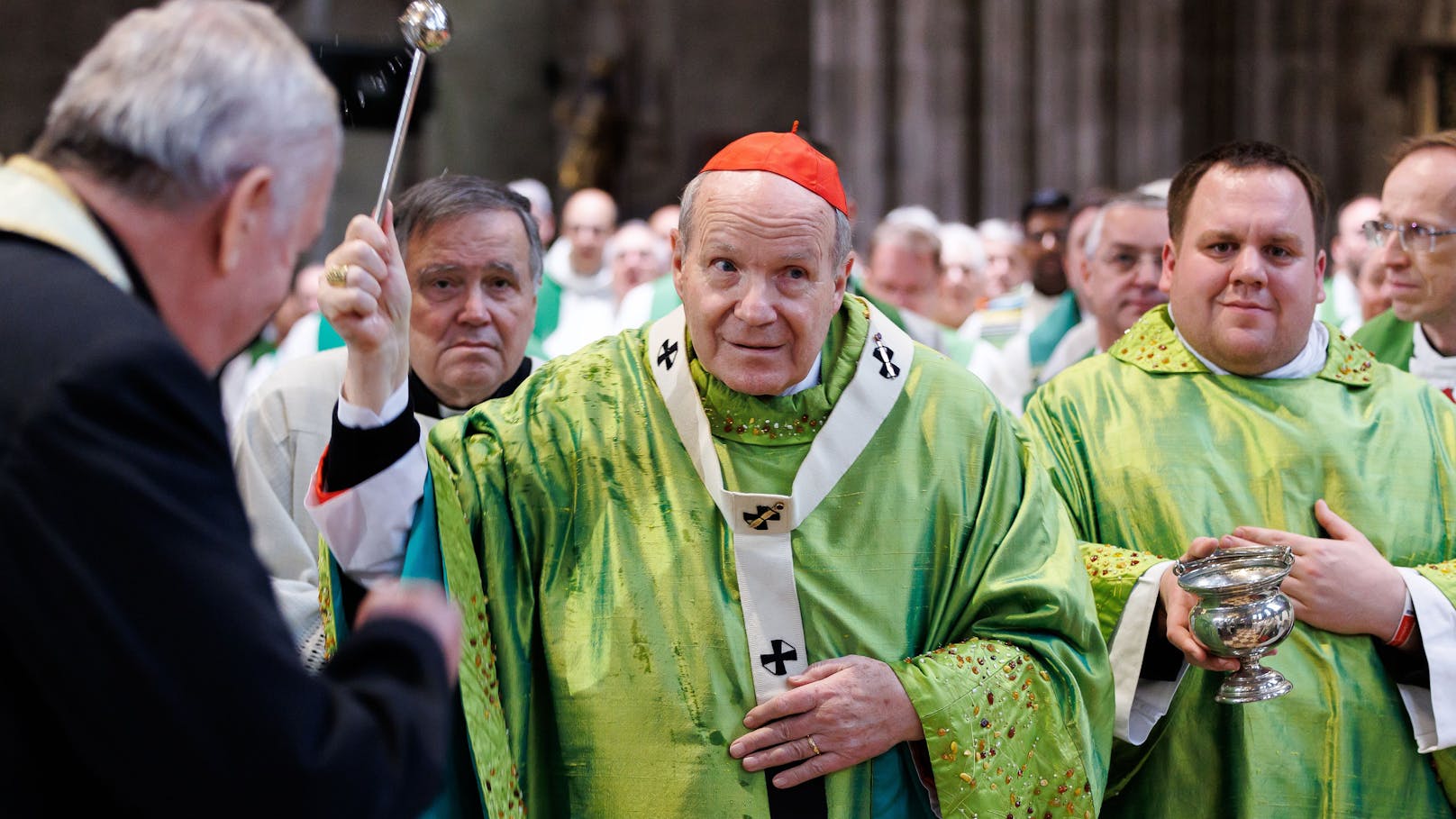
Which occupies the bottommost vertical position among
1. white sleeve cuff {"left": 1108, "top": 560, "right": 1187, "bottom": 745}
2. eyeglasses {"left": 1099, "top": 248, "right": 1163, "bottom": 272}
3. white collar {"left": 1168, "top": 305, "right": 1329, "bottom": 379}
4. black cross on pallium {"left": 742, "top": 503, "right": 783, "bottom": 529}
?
white sleeve cuff {"left": 1108, "top": 560, "right": 1187, "bottom": 745}

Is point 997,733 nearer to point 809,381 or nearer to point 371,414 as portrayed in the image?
point 809,381

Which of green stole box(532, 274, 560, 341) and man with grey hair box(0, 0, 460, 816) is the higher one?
man with grey hair box(0, 0, 460, 816)

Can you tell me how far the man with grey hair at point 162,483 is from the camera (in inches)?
55.0

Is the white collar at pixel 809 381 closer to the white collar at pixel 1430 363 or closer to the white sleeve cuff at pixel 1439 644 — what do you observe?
the white sleeve cuff at pixel 1439 644

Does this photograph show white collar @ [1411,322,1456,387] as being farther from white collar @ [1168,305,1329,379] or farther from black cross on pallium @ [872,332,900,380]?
black cross on pallium @ [872,332,900,380]

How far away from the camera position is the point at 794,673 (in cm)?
273

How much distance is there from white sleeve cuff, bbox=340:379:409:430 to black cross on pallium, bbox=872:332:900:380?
888 mm

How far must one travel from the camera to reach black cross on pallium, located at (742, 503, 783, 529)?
2795 mm

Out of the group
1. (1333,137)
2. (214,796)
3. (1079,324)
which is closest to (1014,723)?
(214,796)

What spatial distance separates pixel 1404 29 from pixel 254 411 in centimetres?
1100

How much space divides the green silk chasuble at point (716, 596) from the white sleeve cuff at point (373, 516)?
0.04 meters

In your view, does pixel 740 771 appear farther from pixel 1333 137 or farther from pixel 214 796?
pixel 1333 137

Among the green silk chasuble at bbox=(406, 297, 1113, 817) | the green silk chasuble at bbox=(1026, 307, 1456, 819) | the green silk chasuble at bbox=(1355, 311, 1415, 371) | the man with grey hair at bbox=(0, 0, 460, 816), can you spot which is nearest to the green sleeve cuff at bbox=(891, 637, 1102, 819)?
the green silk chasuble at bbox=(406, 297, 1113, 817)

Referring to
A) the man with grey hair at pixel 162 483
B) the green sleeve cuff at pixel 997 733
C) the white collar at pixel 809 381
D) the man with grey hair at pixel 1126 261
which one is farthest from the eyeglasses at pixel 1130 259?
the man with grey hair at pixel 162 483
